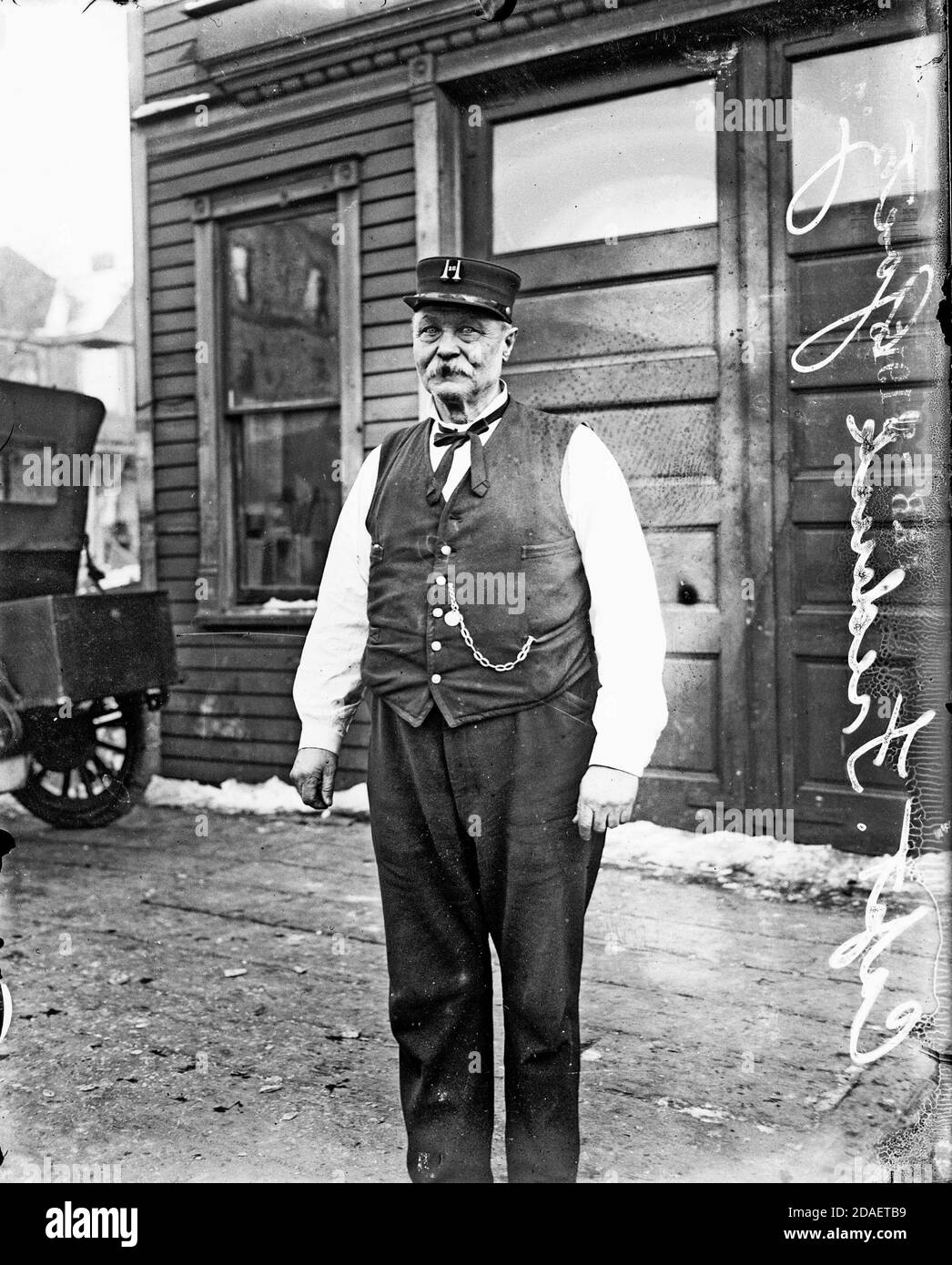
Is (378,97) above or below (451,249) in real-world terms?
above

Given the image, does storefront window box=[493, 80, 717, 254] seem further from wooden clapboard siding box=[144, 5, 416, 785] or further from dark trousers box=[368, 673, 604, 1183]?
dark trousers box=[368, 673, 604, 1183]

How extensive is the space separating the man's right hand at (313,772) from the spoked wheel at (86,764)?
11.4 ft

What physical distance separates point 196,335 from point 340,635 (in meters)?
4.64

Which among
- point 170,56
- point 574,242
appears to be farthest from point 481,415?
point 170,56

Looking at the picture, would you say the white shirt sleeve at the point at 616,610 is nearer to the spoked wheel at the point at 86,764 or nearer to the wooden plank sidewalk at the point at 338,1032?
the wooden plank sidewalk at the point at 338,1032

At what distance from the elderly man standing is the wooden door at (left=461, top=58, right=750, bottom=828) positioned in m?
2.88

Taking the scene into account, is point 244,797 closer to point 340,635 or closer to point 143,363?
point 143,363

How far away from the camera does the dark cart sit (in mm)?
5434

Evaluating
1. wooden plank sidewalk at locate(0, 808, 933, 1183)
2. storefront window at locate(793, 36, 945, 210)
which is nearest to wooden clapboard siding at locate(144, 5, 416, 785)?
wooden plank sidewalk at locate(0, 808, 933, 1183)

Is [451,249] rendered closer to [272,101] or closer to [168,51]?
[272,101]

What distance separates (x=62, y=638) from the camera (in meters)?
5.42

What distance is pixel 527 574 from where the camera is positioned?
2.41m
